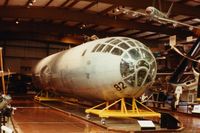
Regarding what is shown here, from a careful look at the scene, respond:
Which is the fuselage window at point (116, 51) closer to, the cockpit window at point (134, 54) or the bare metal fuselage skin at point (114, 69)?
the bare metal fuselage skin at point (114, 69)

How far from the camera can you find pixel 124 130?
Answer: 8531 mm

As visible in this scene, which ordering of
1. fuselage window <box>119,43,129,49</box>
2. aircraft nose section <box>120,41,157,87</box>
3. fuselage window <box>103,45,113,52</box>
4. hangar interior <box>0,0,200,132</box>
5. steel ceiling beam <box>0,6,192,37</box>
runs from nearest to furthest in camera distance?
aircraft nose section <box>120,41,157,87</box> < fuselage window <box>119,43,129,49</box> < fuselage window <box>103,45,113,52</box> < hangar interior <box>0,0,200,132</box> < steel ceiling beam <box>0,6,192,37</box>

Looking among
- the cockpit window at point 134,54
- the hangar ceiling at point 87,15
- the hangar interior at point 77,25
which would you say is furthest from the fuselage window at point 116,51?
the hangar ceiling at point 87,15

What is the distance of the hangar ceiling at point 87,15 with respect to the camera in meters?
17.8

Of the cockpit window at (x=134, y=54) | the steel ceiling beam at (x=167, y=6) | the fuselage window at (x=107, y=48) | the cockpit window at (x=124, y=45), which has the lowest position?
the cockpit window at (x=134, y=54)

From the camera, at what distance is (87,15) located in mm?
20969

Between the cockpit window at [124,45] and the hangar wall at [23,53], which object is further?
the hangar wall at [23,53]

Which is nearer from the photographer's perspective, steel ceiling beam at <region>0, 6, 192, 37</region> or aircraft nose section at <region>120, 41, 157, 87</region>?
aircraft nose section at <region>120, 41, 157, 87</region>

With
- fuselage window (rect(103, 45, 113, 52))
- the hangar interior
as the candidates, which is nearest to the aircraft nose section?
fuselage window (rect(103, 45, 113, 52))

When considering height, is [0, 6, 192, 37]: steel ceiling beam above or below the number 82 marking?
above

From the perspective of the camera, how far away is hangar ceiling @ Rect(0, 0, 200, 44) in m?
17.8

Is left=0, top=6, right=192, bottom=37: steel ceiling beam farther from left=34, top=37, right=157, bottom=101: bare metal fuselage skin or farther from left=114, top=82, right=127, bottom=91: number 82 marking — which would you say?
left=114, top=82, right=127, bottom=91: number 82 marking

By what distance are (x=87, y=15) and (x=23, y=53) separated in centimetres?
1358

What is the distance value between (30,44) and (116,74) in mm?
24377
